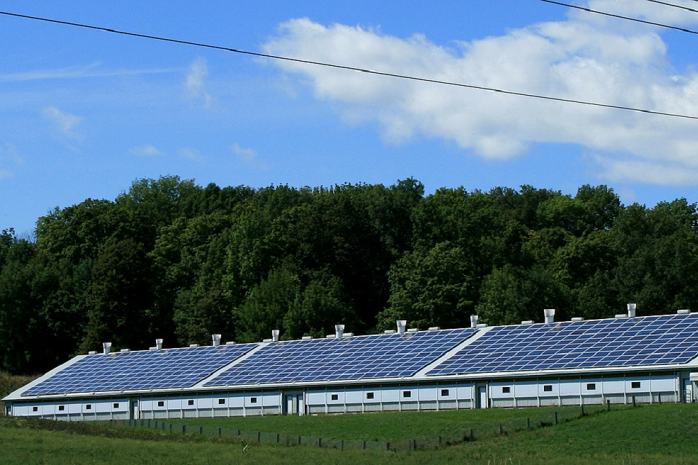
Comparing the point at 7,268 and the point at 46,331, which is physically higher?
the point at 7,268

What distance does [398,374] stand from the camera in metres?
66.6

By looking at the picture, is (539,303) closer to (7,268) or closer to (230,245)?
(230,245)

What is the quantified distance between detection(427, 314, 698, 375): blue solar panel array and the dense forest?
1019 inches

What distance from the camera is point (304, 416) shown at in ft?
223

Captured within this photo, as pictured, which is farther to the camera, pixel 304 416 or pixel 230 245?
pixel 230 245

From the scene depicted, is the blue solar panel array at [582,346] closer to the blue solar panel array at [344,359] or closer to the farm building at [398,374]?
the farm building at [398,374]

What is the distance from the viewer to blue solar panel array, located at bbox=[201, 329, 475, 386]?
68812 mm

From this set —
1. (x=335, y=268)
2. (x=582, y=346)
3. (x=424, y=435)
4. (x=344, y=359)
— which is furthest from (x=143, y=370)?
(x=335, y=268)

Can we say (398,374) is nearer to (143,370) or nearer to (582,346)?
(582,346)

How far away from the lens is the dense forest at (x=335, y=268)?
323 feet

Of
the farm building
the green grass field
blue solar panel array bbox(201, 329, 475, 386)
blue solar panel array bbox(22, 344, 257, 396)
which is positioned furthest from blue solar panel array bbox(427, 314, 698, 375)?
blue solar panel array bbox(22, 344, 257, 396)

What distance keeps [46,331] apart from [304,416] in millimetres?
50198

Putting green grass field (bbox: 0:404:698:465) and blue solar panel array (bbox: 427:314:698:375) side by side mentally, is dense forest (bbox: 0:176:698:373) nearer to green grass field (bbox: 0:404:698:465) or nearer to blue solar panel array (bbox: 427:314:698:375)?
blue solar panel array (bbox: 427:314:698:375)

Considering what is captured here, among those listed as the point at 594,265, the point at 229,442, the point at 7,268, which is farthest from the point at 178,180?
the point at 229,442
